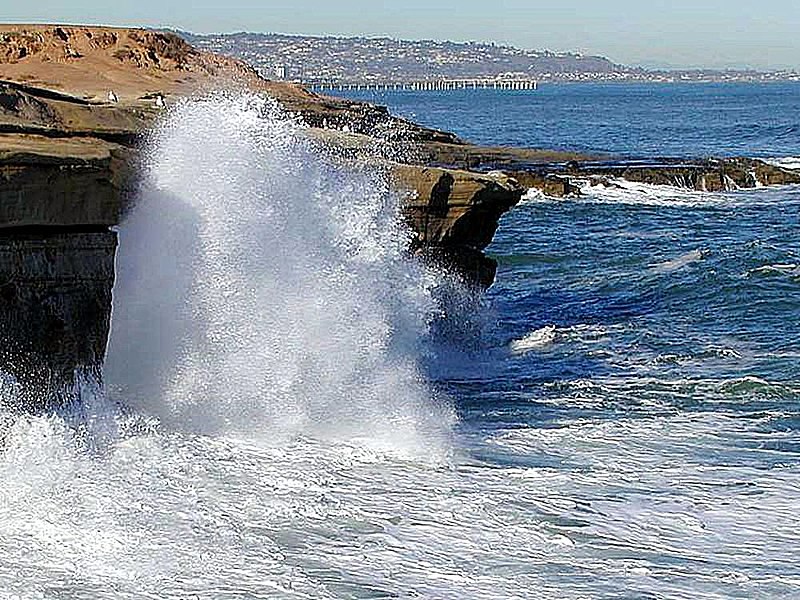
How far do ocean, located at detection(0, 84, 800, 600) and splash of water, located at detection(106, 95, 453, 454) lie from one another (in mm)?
22

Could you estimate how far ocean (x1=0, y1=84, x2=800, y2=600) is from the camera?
6.73 meters

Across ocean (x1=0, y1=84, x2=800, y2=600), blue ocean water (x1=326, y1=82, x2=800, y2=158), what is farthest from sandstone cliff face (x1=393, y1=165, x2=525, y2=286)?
blue ocean water (x1=326, y1=82, x2=800, y2=158)

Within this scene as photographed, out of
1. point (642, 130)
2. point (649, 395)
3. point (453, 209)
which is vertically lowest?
point (642, 130)

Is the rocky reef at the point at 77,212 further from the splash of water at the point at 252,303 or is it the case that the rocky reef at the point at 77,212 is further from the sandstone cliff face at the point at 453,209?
the splash of water at the point at 252,303

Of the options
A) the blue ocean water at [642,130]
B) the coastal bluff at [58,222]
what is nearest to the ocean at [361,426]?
the coastal bluff at [58,222]

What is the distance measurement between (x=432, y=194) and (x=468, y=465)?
5053mm

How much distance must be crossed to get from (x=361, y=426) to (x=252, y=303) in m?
1.40

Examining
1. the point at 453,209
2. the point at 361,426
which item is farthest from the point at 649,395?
the point at 453,209

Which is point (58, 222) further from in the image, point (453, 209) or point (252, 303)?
point (453, 209)

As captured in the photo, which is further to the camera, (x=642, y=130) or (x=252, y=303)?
(x=642, y=130)

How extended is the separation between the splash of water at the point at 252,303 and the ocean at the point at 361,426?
2 centimetres

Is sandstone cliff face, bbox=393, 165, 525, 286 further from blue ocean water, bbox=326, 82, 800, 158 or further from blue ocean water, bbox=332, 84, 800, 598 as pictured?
blue ocean water, bbox=326, 82, 800, 158

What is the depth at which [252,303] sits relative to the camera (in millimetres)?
10094

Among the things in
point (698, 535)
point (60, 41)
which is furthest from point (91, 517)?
point (60, 41)
